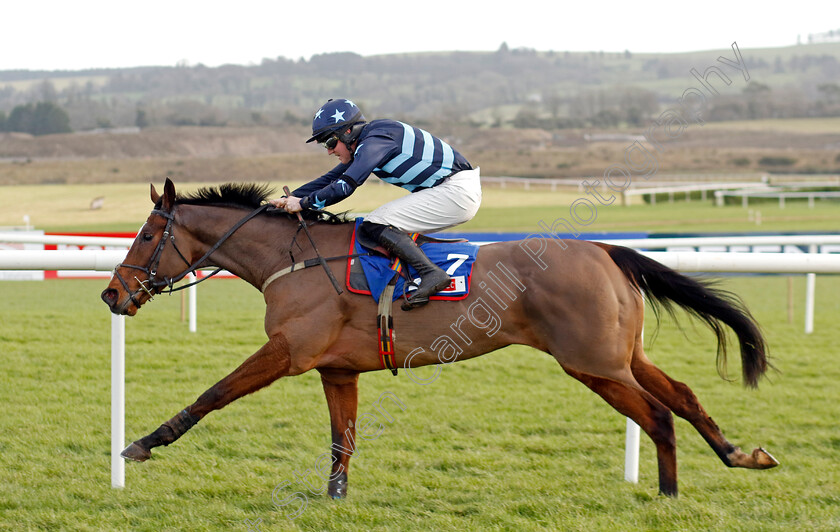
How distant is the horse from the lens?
338 cm

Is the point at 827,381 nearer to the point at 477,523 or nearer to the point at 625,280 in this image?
the point at 625,280

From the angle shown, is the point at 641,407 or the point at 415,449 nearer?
the point at 641,407

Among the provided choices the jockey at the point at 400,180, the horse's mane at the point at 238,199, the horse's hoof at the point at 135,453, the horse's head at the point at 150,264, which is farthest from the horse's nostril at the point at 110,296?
the jockey at the point at 400,180

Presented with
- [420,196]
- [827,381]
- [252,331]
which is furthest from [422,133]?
[252,331]

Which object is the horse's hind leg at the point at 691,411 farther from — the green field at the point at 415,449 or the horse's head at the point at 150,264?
the horse's head at the point at 150,264

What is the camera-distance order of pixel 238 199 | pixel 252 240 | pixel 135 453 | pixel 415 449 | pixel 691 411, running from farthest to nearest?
pixel 415 449
pixel 238 199
pixel 252 240
pixel 691 411
pixel 135 453

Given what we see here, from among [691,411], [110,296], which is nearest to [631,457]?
[691,411]

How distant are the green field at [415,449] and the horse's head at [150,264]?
0.86 meters

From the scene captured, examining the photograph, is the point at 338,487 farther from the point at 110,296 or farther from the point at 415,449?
the point at 110,296

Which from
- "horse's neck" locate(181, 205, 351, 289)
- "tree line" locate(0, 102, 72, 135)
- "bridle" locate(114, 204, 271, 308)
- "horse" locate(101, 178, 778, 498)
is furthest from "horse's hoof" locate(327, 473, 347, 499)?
"tree line" locate(0, 102, 72, 135)

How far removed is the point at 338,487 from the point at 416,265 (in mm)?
1066

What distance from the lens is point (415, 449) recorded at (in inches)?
172

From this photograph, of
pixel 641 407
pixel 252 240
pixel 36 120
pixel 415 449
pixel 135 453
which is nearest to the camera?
pixel 135 453

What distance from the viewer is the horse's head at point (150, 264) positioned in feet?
11.5
